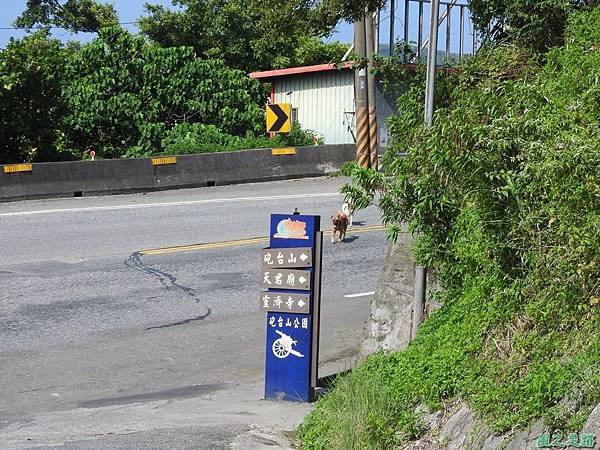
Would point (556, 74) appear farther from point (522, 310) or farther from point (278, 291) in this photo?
point (278, 291)

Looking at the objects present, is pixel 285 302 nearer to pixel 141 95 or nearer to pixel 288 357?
pixel 288 357

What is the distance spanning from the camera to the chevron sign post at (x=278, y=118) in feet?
86.6

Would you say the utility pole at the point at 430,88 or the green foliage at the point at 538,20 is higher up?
the green foliage at the point at 538,20

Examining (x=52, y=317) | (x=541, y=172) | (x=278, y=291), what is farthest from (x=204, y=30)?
(x=541, y=172)

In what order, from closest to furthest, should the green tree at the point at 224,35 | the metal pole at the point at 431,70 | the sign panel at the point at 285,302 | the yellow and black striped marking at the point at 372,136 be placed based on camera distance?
the metal pole at the point at 431,70 → the sign panel at the point at 285,302 → the yellow and black striped marking at the point at 372,136 → the green tree at the point at 224,35

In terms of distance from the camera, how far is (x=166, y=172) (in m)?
23.7

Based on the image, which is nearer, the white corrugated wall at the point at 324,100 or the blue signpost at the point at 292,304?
the blue signpost at the point at 292,304

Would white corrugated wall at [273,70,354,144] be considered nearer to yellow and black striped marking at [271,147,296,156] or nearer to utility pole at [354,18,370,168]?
yellow and black striped marking at [271,147,296,156]

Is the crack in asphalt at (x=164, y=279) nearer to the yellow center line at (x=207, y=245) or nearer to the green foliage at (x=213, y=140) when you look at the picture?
the yellow center line at (x=207, y=245)

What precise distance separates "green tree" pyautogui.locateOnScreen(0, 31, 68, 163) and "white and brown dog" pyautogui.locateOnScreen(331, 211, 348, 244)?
425 inches

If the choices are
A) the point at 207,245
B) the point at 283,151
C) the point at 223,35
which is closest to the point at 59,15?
the point at 223,35

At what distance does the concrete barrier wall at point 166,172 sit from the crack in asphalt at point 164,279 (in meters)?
6.56

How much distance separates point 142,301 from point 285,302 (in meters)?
4.03

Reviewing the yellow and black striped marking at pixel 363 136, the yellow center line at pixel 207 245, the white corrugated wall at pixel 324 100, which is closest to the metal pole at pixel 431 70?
the yellow center line at pixel 207 245
